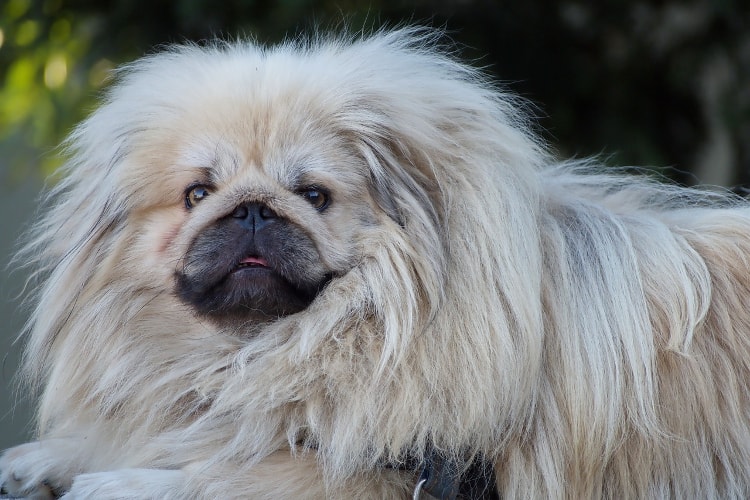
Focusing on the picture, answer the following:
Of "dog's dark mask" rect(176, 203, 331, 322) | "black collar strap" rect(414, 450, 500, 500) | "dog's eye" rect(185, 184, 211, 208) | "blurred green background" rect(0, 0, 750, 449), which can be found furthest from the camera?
"blurred green background" rect(0, 0, 750, 449)

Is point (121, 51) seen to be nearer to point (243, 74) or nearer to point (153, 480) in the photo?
point (243, 74)

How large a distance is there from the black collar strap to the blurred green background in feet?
6.58

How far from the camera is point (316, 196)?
2455mm

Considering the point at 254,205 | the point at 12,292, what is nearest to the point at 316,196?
the point at 254,205

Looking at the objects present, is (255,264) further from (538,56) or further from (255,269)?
(538,56)

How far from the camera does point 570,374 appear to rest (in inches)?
92.8

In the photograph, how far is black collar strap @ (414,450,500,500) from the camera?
89.2 inches

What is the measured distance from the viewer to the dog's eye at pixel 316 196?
2.45 metres

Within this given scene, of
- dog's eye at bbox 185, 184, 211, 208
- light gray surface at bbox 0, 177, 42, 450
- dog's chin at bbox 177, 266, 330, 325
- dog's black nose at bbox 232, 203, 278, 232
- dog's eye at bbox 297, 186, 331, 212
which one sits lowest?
light gray surface at bbox 0, 177, 42, 450

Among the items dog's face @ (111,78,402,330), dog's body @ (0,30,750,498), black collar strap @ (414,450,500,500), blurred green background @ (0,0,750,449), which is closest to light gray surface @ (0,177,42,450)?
blurred green background @ (0,0,750,449)

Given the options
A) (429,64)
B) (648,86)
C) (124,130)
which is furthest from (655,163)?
(124,130)

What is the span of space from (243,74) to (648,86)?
103 inches

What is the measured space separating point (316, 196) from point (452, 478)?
0.76 metres

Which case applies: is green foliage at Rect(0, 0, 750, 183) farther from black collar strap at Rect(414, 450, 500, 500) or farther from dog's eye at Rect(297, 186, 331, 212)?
black collar strap at Rect(414, 450, 500, 500)
